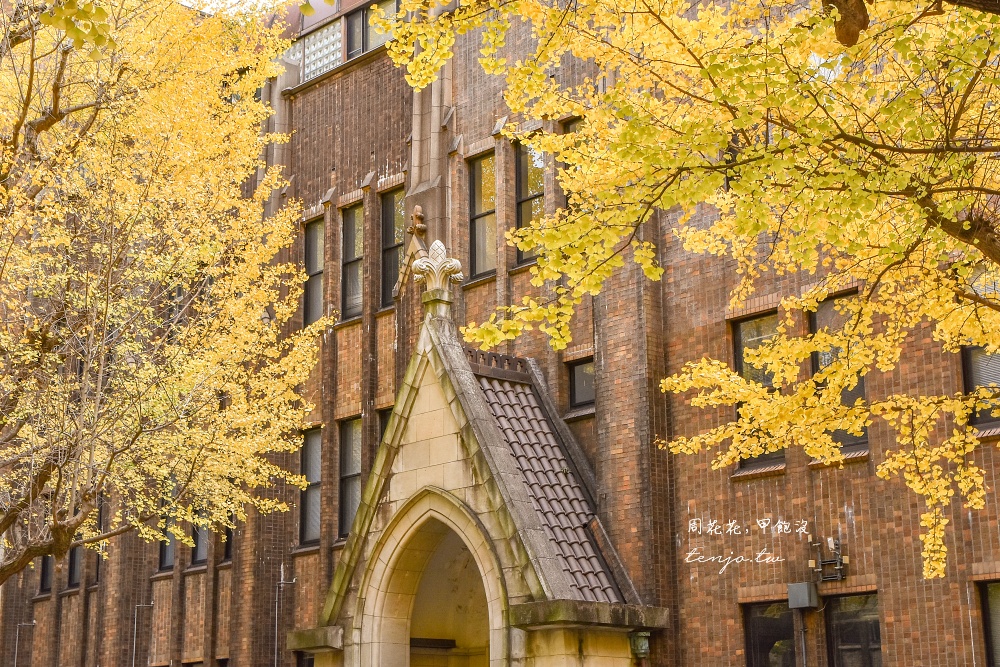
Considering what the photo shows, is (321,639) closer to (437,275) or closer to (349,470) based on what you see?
(437,275)

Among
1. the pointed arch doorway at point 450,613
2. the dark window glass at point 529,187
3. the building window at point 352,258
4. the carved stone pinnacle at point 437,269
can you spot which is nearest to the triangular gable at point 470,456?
the carved stone pinnacle at point 437,269

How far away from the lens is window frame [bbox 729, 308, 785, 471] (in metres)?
16.4

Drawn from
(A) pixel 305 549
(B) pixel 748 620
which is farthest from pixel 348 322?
(B) pixel 748 620

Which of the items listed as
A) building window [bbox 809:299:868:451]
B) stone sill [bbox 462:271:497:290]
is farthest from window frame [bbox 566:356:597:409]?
building window [bbox 809:299:868:451]

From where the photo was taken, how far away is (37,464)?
19.9 m

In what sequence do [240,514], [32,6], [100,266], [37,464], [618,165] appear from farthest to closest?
[240,514]
[37,464]
[100,266]
[32,6]
[618,165]

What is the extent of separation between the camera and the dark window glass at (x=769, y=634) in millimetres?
15664

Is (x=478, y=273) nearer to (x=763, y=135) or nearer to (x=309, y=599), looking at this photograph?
(x=309, y=599)

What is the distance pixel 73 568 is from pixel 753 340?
1980 centimetres

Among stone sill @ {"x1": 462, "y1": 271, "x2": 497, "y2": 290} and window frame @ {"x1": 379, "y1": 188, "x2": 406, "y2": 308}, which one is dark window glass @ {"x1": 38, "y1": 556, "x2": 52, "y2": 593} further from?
stone sill @ {"x1": 462, "y1": 271, "x2": 497, "y2": 290}

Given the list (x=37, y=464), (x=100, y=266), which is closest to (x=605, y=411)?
(x=100, y=266)

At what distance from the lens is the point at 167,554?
27078mm

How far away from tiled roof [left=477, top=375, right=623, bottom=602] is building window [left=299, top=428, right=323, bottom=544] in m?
6.44

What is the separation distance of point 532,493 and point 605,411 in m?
1.82
